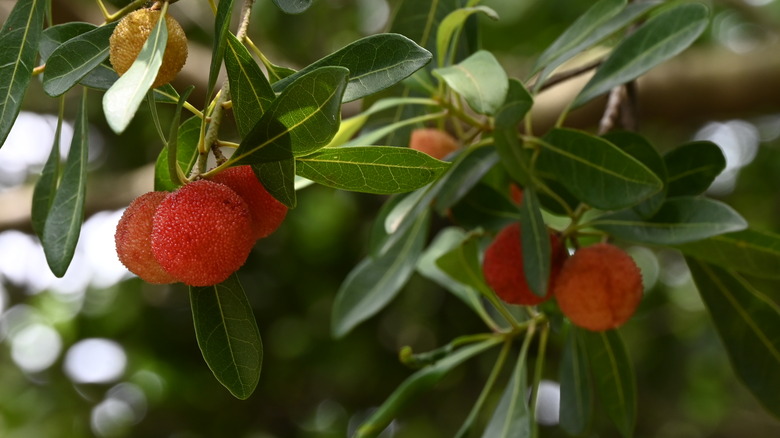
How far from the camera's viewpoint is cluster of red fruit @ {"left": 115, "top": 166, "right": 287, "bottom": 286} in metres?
0.69

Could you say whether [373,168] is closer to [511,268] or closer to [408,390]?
[511,268]

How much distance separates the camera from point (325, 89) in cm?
64

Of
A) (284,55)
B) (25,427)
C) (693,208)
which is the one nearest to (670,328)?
(284,55)

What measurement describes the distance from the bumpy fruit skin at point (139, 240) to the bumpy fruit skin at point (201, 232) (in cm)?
3

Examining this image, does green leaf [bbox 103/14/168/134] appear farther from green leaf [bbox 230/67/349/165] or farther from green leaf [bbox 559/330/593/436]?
green leaf [bbox 559/330/593/436]

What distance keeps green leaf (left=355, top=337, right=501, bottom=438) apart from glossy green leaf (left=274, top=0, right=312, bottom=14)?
708mm

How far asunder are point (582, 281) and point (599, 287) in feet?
0.08

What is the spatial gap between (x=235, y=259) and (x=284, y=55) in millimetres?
1957

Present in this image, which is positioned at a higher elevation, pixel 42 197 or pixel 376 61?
pixel 376 61

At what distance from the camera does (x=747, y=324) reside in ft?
3.90

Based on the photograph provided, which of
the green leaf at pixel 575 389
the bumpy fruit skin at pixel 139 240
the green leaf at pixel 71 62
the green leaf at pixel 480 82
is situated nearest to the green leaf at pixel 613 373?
the green leaf at pixel 575 389

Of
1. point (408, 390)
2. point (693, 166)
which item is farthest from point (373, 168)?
point (408, 390)

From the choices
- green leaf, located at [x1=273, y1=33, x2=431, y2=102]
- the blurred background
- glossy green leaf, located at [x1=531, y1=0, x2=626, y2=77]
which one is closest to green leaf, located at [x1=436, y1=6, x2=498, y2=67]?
glossy green leaf, located at [x1=531, y1=0, x2=626, y2=77]

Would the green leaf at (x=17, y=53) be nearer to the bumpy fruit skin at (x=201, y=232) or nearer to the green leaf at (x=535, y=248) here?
the bumpy fruit skin at (x=201, y=232)
